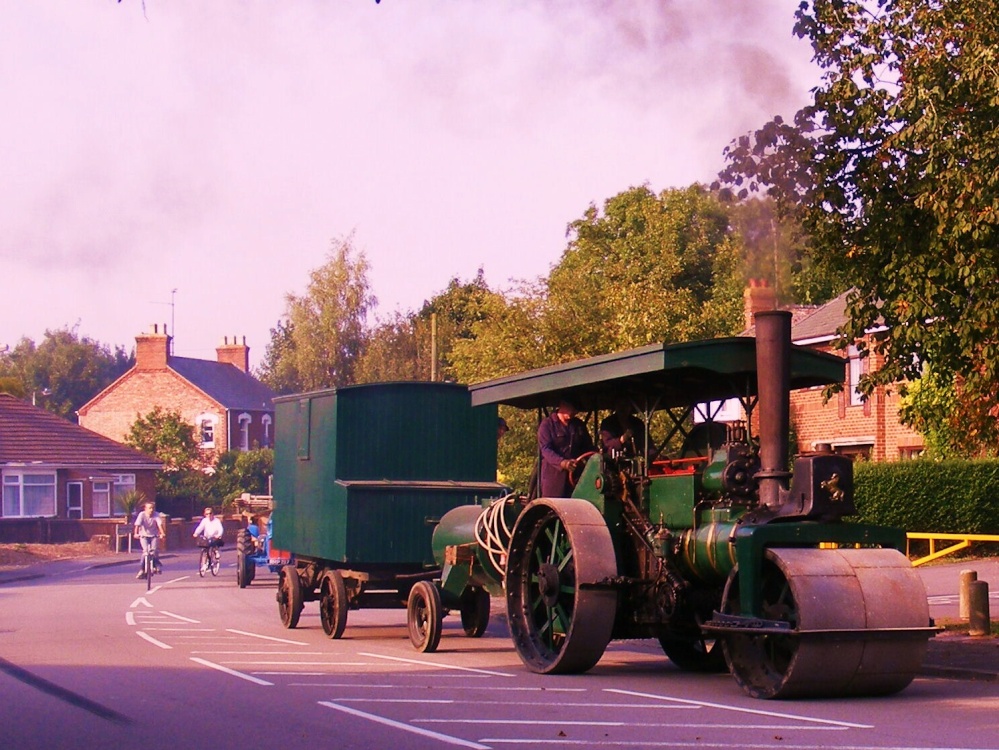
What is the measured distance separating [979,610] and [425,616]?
18.9 feet

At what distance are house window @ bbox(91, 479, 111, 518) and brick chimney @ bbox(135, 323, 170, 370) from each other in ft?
65.1

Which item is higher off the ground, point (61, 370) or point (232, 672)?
point (61, 370)

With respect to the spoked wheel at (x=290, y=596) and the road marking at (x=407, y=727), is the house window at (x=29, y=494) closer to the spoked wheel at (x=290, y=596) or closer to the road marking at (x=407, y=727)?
the spoked wheel at (x=290, y=596)

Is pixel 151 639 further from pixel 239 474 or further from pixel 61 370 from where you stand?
pixel 61 370

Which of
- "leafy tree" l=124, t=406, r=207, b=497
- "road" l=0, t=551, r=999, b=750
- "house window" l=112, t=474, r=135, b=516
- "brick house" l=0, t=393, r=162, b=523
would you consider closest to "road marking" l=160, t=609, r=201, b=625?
"road" l=0, t=551, r=999, b=750

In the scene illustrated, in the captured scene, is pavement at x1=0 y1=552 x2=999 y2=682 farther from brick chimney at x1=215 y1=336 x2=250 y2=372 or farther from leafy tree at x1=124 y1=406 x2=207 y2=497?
brick chimney at x1=215 y1=336 x2=250 y2=372

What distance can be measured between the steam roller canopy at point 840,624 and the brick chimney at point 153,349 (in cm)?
7023

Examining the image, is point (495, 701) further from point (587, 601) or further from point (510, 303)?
point (510, 303)

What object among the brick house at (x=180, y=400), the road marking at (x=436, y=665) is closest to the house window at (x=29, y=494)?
the brick house at (x=180, y=400)

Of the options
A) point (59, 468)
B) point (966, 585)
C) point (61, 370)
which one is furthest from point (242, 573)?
point (61, 370)

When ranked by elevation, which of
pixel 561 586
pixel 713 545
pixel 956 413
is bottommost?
pixel 561 586

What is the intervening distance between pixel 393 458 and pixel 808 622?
816cm

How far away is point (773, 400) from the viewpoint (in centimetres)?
1233

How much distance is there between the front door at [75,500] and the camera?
58.3 meters
